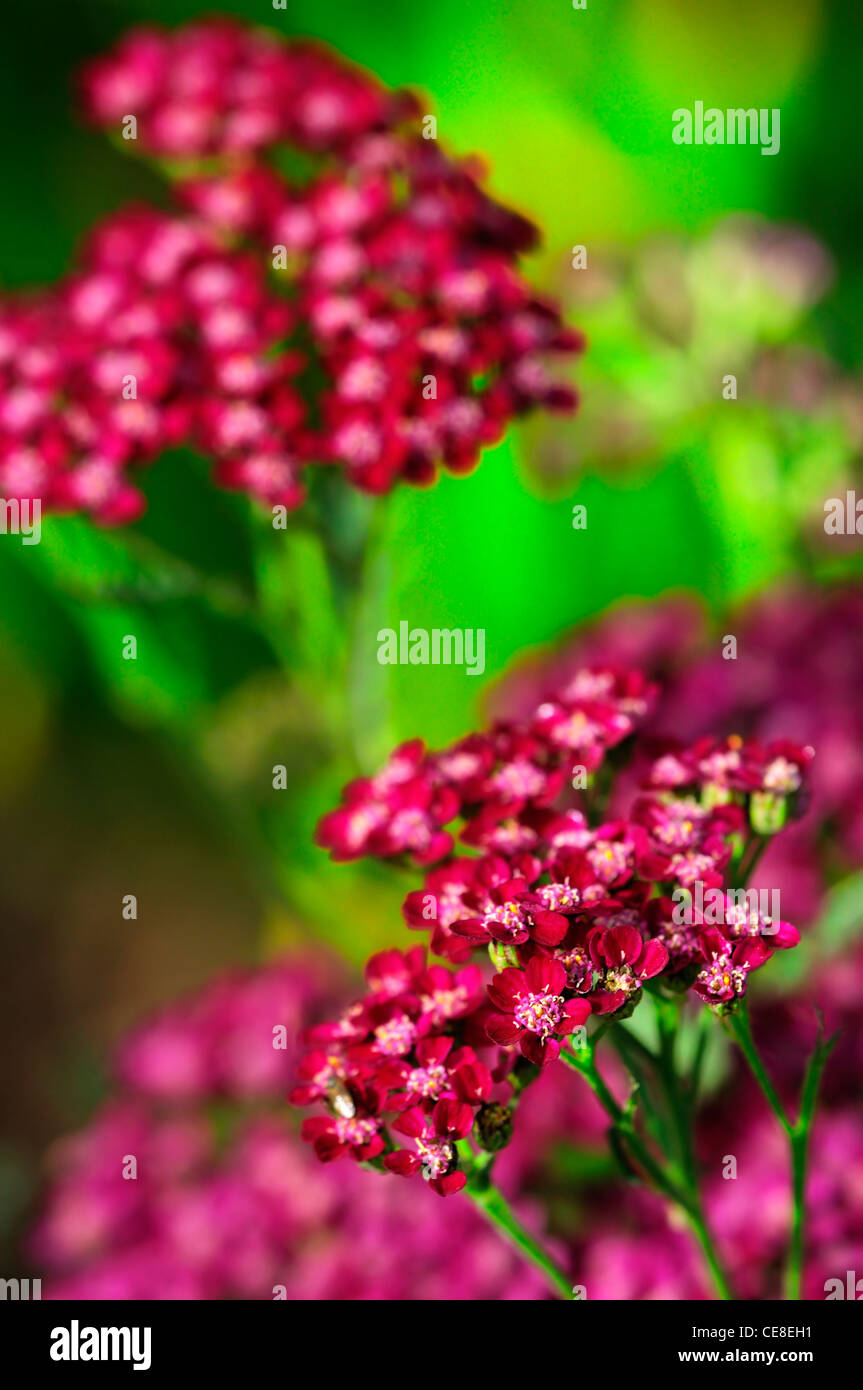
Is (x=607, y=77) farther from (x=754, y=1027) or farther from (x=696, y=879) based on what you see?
(x=696, y=879)

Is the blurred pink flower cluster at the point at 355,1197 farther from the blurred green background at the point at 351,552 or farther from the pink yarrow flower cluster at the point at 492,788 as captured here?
the pink yarrow flower cluster at the point at 492,788

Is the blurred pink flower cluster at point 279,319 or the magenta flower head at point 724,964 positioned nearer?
Answer: the magenta flower head at point 724,964

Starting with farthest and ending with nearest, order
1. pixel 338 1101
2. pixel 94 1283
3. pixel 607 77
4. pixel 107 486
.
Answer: pixel 607 77 → pixel 94 1283 → pixel 107 486 → pixel 338 1101

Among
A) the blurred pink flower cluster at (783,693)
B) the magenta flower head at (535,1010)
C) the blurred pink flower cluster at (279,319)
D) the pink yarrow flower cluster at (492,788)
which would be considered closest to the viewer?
the magenta flower head at (535,1010)

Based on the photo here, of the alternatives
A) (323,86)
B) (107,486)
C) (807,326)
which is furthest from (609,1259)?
(807,326)

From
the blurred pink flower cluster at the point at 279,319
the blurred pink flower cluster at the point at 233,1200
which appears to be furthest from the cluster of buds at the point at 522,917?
the blurred pink flower cluster at the point at 233,1200

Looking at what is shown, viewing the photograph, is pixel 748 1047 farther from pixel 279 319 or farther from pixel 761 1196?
pixel 279 319
